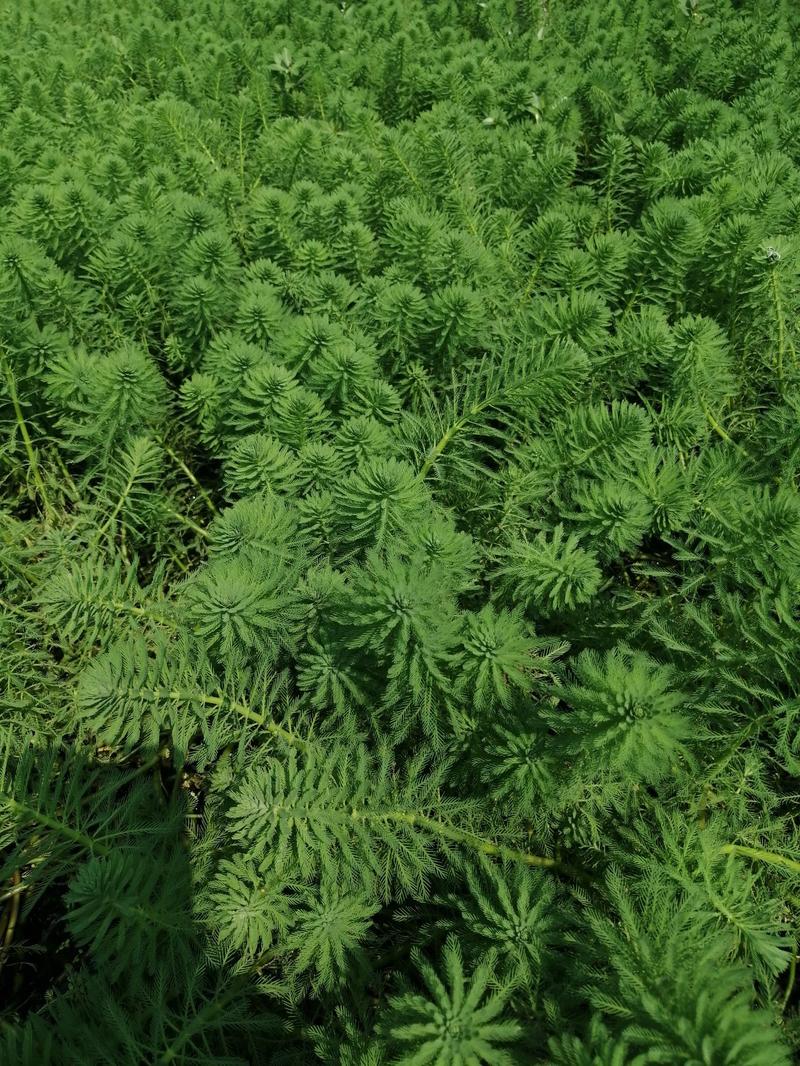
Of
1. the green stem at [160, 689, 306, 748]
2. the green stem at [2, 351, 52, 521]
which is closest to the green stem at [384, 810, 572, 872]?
the green stem at [160, 689, 306, 748]

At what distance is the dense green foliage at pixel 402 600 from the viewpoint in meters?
1.16

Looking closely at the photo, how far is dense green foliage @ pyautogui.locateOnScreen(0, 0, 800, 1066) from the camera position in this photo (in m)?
1.16

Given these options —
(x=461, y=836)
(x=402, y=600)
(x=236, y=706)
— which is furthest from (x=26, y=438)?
(x=461, y=836)

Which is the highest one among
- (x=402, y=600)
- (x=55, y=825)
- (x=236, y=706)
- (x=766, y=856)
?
(x=402, y=600)

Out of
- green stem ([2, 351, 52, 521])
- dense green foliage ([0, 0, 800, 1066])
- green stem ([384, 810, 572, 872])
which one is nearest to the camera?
dense green foliage ([0, 0, 800, 1066])

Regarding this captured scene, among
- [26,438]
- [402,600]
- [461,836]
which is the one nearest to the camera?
[402,600]

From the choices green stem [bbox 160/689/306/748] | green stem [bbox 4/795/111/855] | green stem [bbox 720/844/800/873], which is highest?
green stem [bbox 720/844/800/873]

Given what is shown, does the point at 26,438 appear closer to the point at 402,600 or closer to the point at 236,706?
the point at 236,706

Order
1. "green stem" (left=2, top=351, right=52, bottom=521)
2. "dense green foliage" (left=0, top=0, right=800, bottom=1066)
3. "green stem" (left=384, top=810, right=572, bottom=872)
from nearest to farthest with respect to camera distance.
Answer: "dense green foliage" (left=0, top=0, right=800, bottom=1066) < "green stem" (left=384, top=810, right=572, bottom=872) < "green stem" (left=2, top=351, right=52, bottom=521)

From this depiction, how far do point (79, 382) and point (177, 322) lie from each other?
39cm

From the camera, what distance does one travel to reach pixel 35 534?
203 cm

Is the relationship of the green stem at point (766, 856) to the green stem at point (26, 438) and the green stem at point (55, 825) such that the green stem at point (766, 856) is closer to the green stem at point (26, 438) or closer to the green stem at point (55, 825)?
the green stem at point (55, 825)

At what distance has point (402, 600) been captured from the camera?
1200mm

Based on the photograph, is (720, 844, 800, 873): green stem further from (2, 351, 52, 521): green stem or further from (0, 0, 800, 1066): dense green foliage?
(2, 351, 52, 521): green stem
